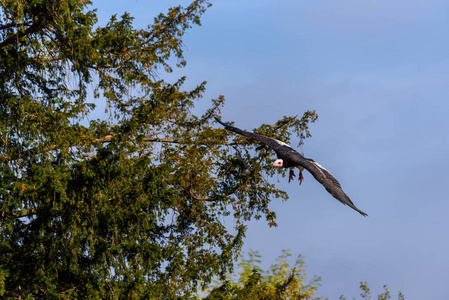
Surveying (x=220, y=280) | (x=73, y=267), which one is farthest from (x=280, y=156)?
(x=73, y=267)

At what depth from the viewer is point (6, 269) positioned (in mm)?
10562

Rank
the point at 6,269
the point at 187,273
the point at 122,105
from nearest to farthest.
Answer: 1. the point at 6,269
2. the point at 187,273
3. the point at 122,105

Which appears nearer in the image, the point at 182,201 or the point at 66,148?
the point at 66,148

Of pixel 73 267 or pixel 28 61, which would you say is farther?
pixel 28 61

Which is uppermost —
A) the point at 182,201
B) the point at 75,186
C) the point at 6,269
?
the point at 182,201

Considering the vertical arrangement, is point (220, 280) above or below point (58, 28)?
below

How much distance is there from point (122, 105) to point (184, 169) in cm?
202

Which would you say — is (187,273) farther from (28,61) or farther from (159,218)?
(28,61)

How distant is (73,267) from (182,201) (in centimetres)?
342

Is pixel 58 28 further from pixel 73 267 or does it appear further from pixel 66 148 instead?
pixel 73 267

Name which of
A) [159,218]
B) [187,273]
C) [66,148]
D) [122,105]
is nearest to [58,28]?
[66,148]

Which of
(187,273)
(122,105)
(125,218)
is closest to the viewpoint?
(125,218)

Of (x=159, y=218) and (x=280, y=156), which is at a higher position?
(x=280, y=156)

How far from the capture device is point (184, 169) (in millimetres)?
13367
